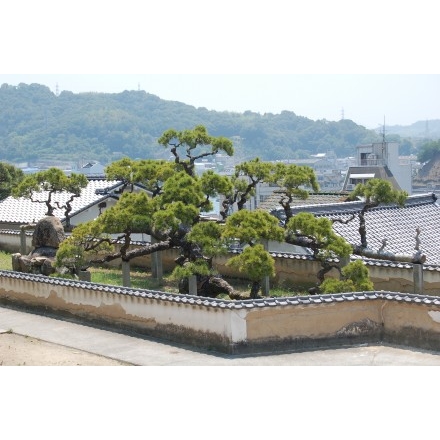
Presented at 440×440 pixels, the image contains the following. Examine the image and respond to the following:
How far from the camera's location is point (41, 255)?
18.7 metres

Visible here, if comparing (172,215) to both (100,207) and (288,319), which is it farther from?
(100,207)

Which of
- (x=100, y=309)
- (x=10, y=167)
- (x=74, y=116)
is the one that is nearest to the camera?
(x=100, y=309)

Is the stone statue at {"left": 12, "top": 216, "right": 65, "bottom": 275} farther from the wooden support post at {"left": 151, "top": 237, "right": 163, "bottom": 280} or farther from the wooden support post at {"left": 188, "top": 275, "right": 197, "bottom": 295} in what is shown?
the wooden support post at {"left": 188, "top": 275, "right": 197, "bottom": 295}

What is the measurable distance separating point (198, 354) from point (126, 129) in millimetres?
128079

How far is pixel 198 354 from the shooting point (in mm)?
12281

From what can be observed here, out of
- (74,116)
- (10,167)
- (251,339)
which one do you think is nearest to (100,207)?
(10,167)

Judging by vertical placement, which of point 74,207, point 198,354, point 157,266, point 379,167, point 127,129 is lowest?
point 198,354

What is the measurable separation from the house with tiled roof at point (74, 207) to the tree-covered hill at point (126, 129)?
102917mm

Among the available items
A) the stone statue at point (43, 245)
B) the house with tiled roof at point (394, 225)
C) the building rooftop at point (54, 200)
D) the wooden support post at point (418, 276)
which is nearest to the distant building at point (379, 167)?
the building rooftop at point (54, 200)

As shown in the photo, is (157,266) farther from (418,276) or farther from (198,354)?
(418,276)

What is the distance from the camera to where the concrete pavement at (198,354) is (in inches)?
456

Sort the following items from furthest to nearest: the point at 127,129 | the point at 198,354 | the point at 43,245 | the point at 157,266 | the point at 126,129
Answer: the point at 126,129 < the point at 127,129 < the point at 43,245 < the point at 157,266 < the point at 198,354

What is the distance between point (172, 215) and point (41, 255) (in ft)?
17.8

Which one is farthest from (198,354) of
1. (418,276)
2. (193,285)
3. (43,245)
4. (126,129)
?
(126,129)
